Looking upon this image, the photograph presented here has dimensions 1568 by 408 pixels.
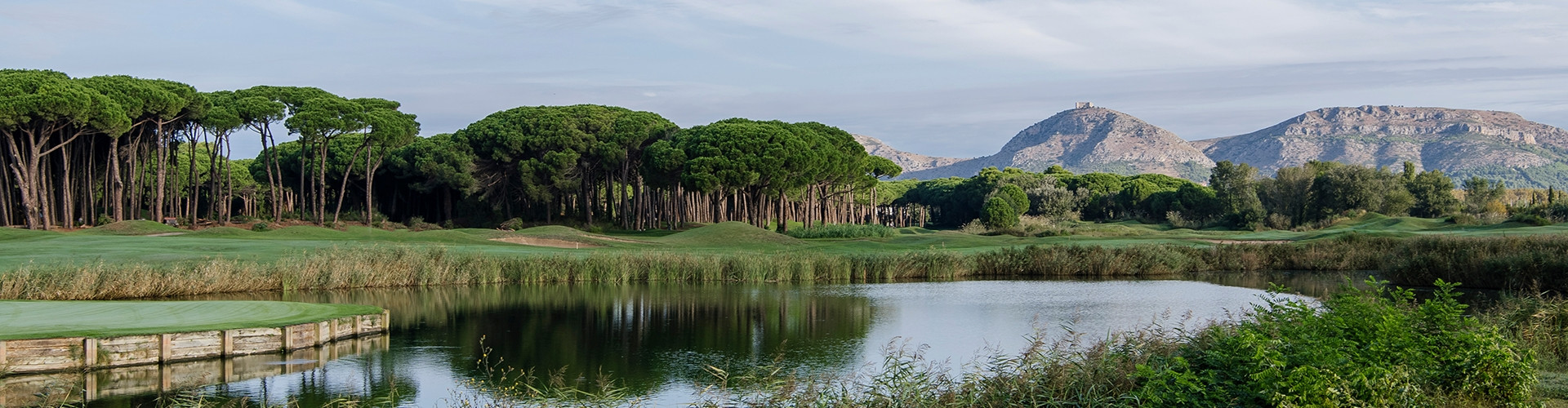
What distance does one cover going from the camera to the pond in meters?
14.1

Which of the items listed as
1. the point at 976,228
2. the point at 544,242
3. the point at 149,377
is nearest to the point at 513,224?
the point at 544,242

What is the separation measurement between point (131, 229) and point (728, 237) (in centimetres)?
2350

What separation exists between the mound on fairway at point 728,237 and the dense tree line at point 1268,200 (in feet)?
57.1

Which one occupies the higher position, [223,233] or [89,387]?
[223,233]

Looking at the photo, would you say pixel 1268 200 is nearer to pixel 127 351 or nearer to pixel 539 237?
pixel 539 237

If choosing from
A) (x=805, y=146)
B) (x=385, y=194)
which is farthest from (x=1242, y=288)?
(x=385, y=194)

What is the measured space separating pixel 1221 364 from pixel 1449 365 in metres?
1.78

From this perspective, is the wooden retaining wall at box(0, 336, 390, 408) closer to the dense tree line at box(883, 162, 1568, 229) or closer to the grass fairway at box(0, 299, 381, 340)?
the grass fairway at box(0, 299, 381, 340)

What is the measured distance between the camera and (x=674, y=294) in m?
26.7

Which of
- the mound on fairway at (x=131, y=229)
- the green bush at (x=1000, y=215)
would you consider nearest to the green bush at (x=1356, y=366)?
the mound on fairway at (x=131, y=229)

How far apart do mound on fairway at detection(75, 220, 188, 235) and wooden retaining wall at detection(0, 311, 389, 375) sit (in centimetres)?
3111

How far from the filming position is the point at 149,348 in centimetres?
1425

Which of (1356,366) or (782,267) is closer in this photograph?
(1356,366)

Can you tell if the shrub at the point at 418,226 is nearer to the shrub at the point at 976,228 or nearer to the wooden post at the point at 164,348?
the shrub at the point at 976,228
